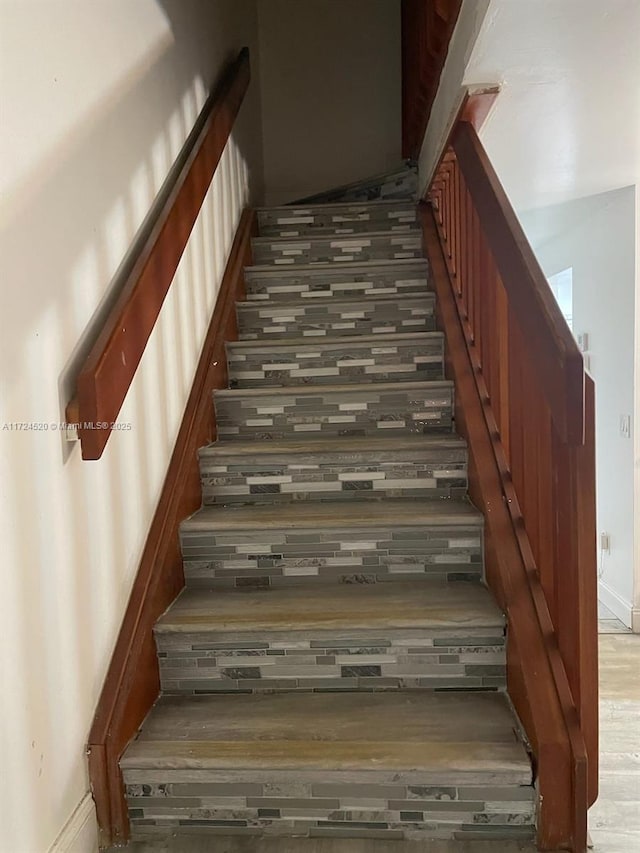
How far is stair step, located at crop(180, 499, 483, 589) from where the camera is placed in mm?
1665

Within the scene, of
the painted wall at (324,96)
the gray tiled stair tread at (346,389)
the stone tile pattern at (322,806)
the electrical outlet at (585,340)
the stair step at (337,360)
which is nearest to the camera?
the stone tile pattern at (322,806)

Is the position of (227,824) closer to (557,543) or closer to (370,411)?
(557,543)

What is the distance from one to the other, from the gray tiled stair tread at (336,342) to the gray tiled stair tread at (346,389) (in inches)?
7.4

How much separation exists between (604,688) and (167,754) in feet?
5.86

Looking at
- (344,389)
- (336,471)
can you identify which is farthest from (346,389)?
(336,471)

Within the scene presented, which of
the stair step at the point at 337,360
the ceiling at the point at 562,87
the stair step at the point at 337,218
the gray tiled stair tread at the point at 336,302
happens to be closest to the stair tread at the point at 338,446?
the stair step at the point at 337,360

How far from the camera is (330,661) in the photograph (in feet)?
4.81

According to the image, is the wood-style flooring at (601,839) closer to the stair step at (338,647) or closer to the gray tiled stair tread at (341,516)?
the stair step at (338,647)

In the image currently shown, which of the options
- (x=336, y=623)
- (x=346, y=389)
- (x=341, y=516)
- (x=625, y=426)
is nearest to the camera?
(x=336, y=623)

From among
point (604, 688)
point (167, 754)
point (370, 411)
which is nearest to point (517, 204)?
point (370, 411)

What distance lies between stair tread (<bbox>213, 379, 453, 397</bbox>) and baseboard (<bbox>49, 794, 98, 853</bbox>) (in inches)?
50.1

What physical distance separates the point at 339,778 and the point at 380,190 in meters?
3.08

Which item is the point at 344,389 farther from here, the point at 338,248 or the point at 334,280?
the point at 338,248

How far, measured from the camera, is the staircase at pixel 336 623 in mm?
1232
